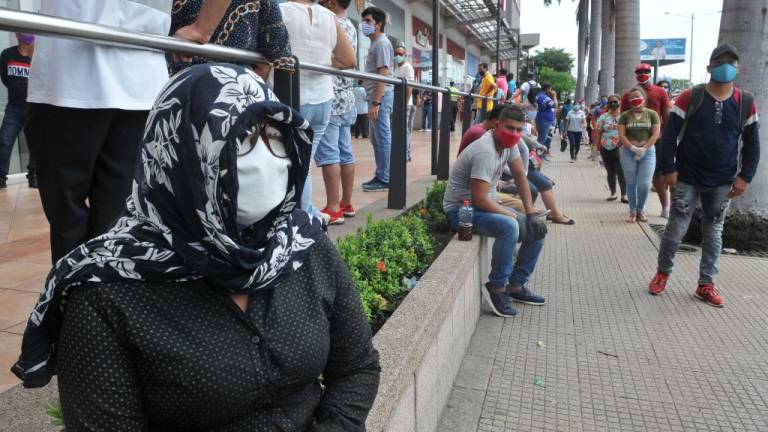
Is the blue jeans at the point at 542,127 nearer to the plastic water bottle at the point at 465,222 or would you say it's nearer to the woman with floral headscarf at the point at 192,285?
the plastic water bottle at the point at 465,222

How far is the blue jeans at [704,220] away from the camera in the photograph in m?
5.11

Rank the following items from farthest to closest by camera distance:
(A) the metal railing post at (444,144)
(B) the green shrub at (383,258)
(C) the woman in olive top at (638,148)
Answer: (C) the woman in olive top at (638,148) < (A) the metal railing post at (444,144) < (B) the green shrub at (383,258)

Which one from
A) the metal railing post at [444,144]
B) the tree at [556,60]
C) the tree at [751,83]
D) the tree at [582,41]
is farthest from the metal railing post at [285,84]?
the tree at [556,60]

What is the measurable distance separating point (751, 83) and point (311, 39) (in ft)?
15.9

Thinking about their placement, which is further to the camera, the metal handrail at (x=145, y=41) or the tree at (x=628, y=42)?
the tree at (x=628, y=42)

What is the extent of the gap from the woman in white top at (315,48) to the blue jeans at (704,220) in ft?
9.56

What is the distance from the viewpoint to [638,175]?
8297 millimetres

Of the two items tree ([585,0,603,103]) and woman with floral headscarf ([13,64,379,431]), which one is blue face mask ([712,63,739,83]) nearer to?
woman with floral headscarf ([13,64,379,431])

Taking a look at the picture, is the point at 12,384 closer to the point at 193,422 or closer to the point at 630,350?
the point at 193,422

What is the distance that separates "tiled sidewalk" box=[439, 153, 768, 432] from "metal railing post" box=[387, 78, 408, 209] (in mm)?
1440

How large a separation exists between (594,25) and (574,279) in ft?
83.9

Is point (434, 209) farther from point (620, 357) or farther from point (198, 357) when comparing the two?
point (198, 357)

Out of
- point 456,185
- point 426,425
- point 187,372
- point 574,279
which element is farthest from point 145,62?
point 574,279

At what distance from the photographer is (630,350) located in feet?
13.7
